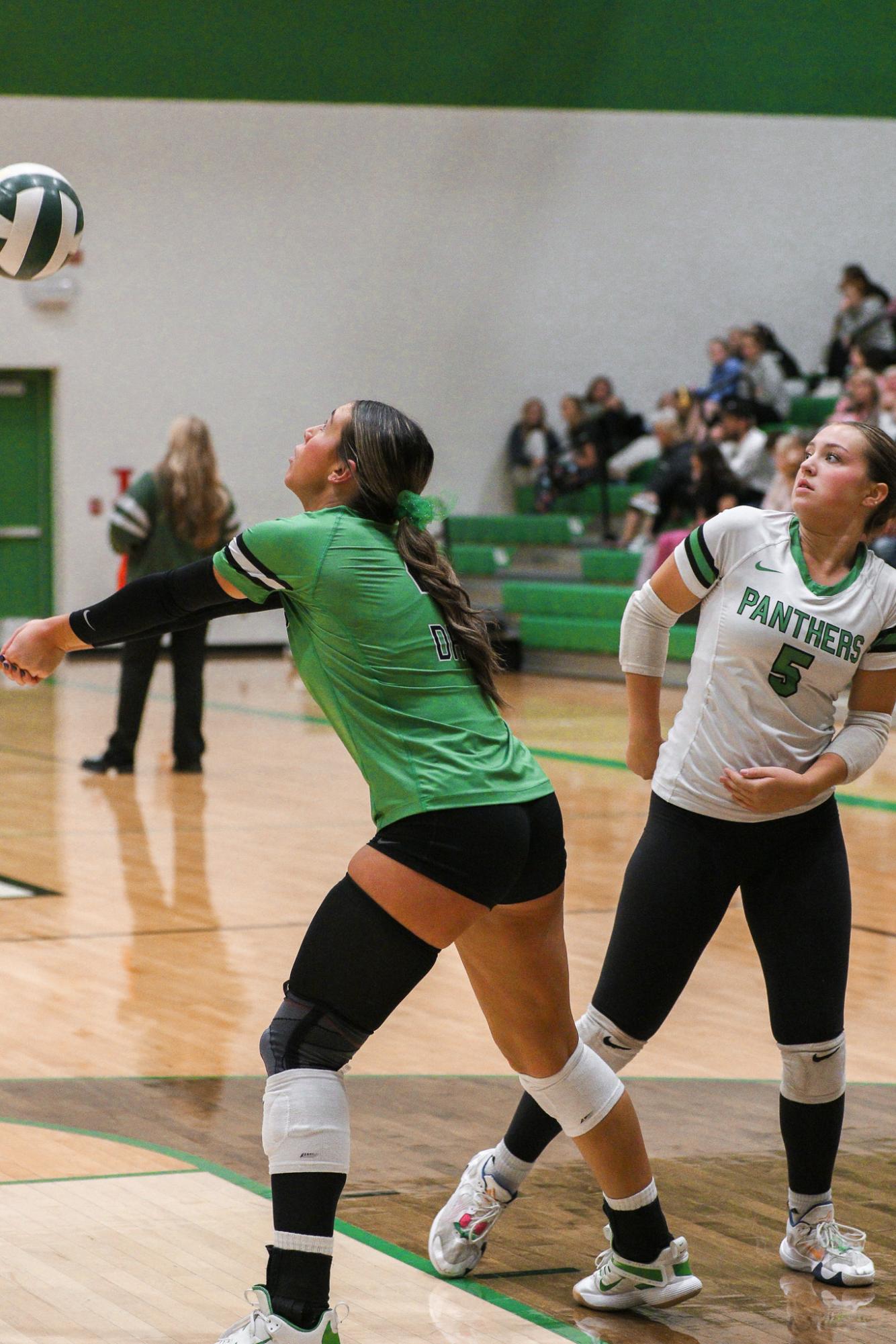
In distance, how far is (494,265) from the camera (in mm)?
19516

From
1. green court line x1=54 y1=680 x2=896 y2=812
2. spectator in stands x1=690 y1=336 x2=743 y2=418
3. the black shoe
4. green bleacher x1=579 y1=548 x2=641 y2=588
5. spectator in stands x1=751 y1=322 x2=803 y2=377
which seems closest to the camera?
green court line x1=54 y1=680 x2=896 y2=812

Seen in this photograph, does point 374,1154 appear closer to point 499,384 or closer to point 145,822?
point 145,822

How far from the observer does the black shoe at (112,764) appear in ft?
32.8

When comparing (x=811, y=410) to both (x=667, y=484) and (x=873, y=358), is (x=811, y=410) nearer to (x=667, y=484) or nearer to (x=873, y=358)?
(x=873, y=358)

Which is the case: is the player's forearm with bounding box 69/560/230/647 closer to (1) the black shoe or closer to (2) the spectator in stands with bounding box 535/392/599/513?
(1) the black shoe

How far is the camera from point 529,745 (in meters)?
11.1

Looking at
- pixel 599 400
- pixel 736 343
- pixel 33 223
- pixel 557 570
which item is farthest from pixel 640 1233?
pixel 599 400

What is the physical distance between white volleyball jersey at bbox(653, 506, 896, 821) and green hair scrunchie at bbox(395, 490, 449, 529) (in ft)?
1.86

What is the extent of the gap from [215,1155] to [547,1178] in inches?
27.9

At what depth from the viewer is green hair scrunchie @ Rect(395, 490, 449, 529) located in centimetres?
300

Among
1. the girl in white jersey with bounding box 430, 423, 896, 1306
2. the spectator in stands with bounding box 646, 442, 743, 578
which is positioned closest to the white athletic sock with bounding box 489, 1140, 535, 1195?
the girl in white jersey with bounding box 430, 423, 896, 1306

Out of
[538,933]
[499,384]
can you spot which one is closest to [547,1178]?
[538,933]

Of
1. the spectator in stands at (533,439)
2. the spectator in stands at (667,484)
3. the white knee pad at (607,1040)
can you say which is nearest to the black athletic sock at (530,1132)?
the white knee pad at (607,1040)

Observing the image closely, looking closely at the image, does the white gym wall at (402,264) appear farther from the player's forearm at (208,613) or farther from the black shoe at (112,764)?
the player's forearm at (208,613)
